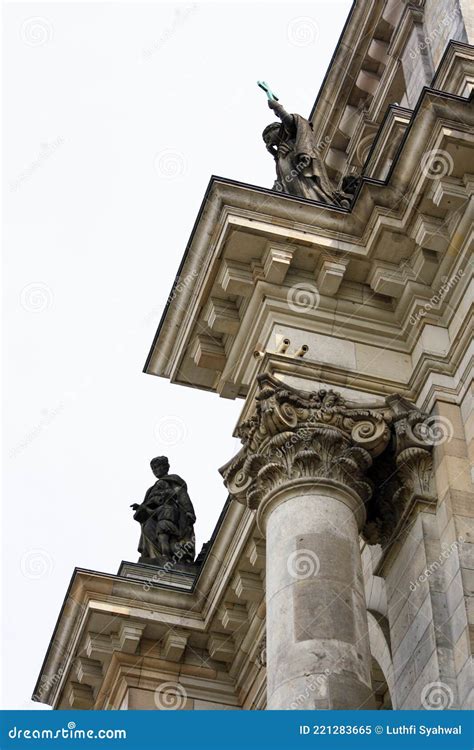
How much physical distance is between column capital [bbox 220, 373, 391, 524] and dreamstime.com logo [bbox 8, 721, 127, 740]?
10.1 ft

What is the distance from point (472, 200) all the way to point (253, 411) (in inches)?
137
